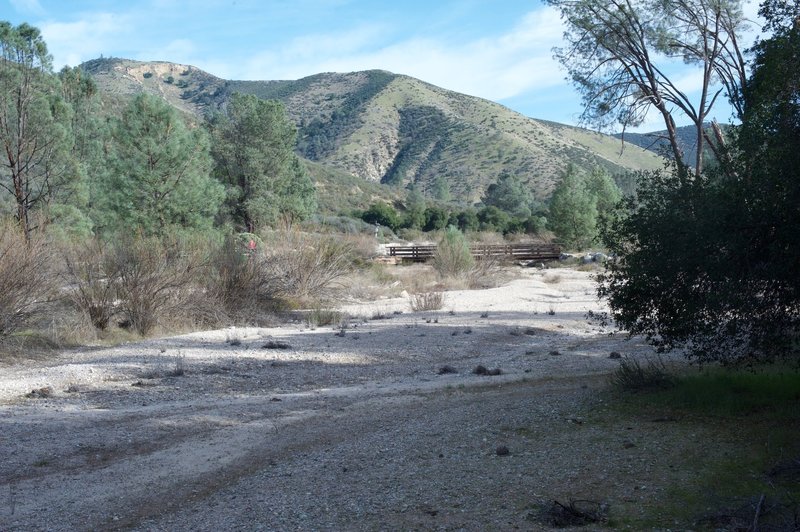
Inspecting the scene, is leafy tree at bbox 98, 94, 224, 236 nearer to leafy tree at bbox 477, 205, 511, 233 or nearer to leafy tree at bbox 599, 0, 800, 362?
leafy tree at bbox 599, 0, 800, 362

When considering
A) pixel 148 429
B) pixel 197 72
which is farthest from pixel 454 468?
pixel 197 72

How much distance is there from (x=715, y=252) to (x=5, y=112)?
26.5m

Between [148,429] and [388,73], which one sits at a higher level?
[388,73]

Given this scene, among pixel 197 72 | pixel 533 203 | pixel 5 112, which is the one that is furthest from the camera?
pixel 197 72

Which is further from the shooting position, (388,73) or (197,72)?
(197,72)

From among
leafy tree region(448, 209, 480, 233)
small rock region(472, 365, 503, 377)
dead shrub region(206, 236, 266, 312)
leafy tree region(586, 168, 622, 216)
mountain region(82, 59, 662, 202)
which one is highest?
mountain region(82, 59, 662, 202)

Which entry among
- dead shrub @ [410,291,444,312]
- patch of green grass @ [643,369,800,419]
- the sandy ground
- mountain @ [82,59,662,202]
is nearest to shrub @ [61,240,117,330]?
the sandy ground

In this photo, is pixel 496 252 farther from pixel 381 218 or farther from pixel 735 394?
pixel 381 218

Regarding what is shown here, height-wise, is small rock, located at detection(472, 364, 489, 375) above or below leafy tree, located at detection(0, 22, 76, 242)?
below

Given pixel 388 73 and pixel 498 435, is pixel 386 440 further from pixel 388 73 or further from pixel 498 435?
pixel 388 73

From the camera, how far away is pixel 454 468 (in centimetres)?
721

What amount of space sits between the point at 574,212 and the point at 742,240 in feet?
174

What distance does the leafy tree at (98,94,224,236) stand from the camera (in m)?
28.4

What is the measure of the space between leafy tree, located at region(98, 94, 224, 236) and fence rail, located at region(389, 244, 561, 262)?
15257 mm
